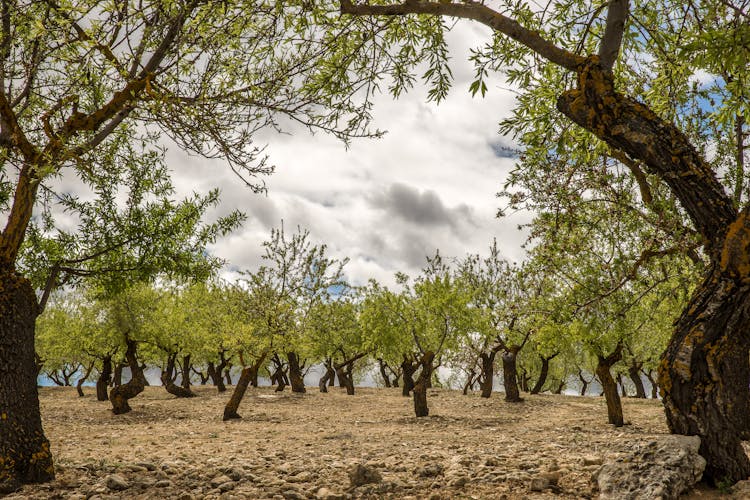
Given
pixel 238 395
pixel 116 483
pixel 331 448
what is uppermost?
pixel 116 483

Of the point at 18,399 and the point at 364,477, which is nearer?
the point at 364,477

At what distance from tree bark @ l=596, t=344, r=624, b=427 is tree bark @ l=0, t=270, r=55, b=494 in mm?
17761

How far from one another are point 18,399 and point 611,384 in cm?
1888

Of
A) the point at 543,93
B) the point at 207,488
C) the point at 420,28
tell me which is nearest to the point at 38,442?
the point at 207,488

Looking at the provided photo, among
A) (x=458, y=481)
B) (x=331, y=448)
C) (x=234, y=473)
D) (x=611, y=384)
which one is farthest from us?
(x=611, y=384)

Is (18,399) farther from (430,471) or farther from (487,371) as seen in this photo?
(487,371)

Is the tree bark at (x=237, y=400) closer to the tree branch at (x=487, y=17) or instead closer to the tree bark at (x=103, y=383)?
the tree bark at (x=103, y=383)

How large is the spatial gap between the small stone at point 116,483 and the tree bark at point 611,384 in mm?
16685

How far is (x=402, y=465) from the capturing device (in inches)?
341

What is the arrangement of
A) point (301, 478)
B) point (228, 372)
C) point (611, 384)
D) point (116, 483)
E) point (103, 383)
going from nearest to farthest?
1. point (116, 483)
2. point (301, 478)
3. point (611, 384)
4. point (103, 383)
5. point (228, 372)

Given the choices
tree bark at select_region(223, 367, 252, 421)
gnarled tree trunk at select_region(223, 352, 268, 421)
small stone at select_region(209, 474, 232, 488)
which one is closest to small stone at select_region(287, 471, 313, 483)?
small stone at select_region(209, 474, 232, 488)

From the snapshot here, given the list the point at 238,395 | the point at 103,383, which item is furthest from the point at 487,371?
the point at 103,383

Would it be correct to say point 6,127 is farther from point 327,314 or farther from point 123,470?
point 327,314

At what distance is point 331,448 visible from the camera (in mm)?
12492
